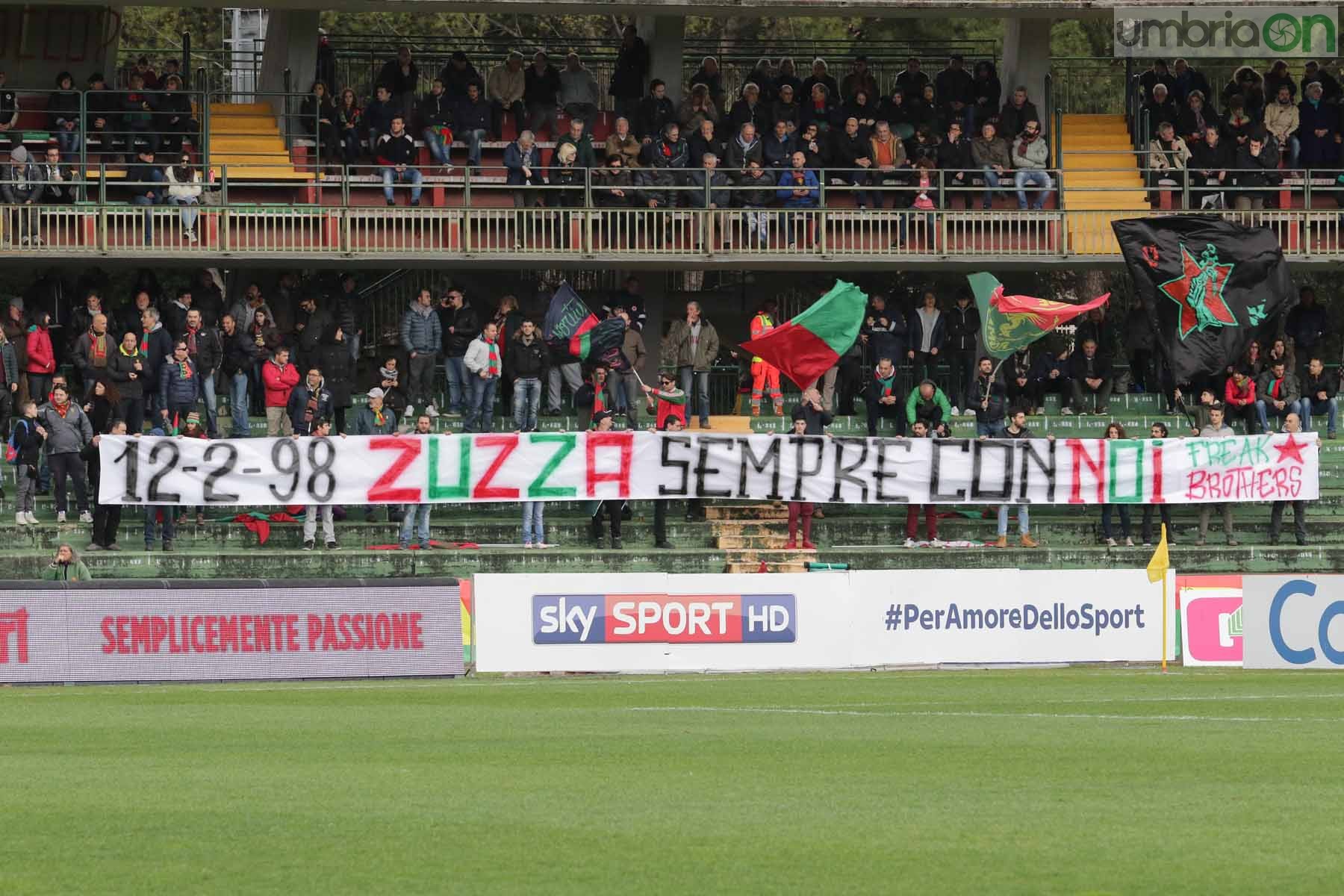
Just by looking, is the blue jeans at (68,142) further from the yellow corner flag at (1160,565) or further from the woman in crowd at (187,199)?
the yellow corner flag at (1160,565)

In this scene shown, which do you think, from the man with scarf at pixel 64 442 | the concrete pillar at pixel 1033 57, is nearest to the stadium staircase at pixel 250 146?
the man with scarf at pixel 64 442

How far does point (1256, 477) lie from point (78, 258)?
17.1m

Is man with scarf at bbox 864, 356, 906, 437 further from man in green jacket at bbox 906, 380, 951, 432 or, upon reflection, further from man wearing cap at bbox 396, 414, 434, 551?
man wearing cap at bbox 396, 414, 434, 551

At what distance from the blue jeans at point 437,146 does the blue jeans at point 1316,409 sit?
43.6 ft

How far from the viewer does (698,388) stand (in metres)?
30.5

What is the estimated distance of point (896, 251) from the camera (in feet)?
105

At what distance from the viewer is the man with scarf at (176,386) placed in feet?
88.4

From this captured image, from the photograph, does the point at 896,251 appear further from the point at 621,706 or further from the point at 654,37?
the point at 621,706

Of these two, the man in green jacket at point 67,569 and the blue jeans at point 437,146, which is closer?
the man in green jacket at point 67,569

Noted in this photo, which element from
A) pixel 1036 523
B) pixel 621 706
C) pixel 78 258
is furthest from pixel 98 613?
pixel 1036 523

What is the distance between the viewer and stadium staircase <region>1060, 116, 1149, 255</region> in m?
32.9

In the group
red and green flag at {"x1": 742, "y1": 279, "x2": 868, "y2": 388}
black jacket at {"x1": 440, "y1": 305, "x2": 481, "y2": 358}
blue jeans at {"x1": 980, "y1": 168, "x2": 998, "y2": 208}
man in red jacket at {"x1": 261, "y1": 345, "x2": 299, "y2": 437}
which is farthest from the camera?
blue jeans at {"x1": 980, "y1": 168, "x2": 998, "y2": 208}

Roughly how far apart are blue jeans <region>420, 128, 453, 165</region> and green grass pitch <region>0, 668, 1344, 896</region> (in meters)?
15.2

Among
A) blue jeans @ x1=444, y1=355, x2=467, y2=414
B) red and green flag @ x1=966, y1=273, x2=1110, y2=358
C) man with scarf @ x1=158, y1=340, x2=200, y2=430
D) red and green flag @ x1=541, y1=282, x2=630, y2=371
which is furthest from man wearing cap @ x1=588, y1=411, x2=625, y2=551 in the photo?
red and green flag @ x1=966, y1=273, x2=1110, y2=358
